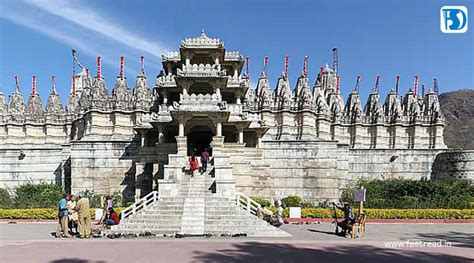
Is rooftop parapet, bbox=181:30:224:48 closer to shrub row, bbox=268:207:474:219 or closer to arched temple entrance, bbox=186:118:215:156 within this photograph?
arched temple entrance, bbox=186:118:215:156

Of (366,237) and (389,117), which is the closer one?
(366,237)

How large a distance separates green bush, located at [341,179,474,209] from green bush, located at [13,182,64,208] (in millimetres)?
22233

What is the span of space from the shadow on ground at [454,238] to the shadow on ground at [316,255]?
11.1 feet

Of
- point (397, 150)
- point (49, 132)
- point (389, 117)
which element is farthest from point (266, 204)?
point (49, 132)

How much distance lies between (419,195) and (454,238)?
36.5 ft

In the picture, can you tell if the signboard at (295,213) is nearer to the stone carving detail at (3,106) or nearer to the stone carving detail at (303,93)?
the stone carving detail at (303,93)

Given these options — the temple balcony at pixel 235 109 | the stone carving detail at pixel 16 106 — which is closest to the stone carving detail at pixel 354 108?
the temple balcony at pixel 235 109

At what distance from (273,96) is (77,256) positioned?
30245 mm

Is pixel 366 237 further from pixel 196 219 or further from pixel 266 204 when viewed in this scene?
pixel 266 204

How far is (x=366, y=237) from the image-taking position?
15148mm

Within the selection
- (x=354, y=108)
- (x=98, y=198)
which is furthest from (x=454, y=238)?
(x=354, y=108)

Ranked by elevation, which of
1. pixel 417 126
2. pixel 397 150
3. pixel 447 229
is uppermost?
pixel 417 126

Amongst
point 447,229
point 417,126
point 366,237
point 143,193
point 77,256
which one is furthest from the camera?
point 417,126

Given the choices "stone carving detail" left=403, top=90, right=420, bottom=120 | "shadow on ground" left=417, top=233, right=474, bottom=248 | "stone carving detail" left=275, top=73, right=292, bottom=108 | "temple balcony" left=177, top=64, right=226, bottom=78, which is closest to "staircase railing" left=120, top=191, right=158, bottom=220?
"temple balcony" left=177, top=64, right=226, bottom=78
